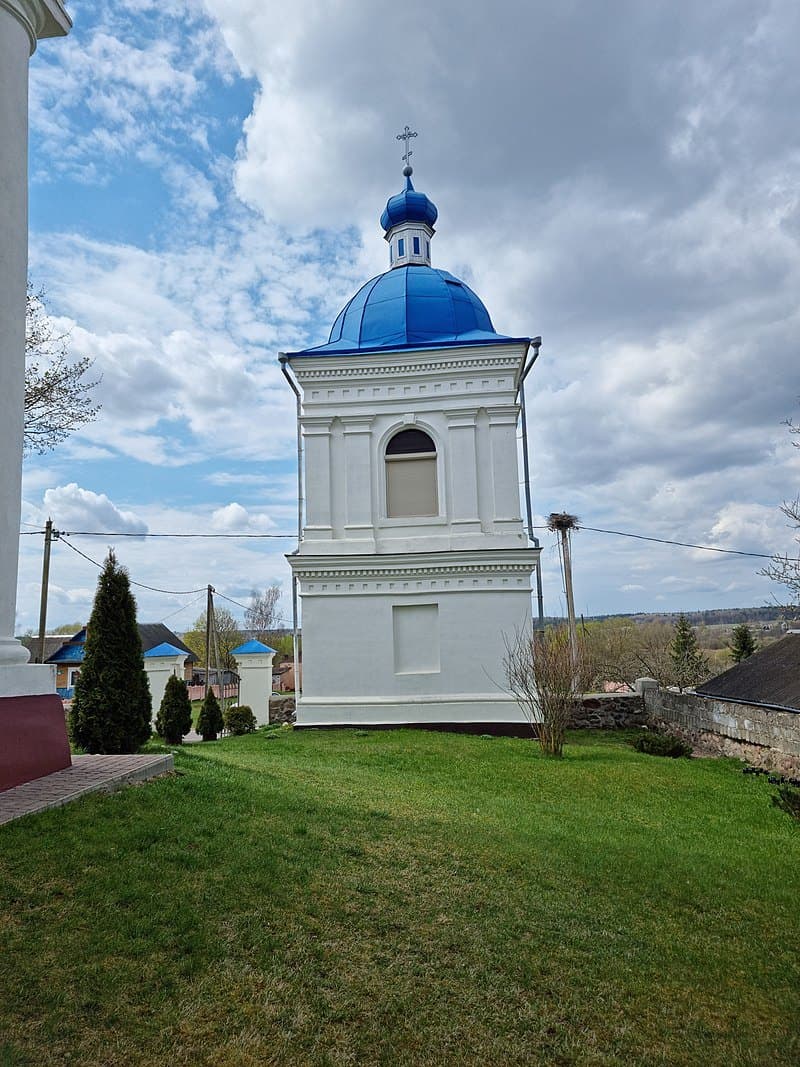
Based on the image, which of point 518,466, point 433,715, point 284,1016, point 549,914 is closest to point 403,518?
point 518,466

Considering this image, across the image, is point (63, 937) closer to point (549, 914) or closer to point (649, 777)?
point (549, 914)

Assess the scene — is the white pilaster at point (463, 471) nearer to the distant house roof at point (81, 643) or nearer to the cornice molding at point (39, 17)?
the cornice molding at point (39, 17)

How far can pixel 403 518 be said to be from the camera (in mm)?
17203

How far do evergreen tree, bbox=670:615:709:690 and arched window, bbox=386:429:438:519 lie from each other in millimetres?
10221

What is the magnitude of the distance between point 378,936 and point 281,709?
15.8 m

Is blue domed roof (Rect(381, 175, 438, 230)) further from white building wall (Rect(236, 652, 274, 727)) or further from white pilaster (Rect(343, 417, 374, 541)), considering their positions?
white building wall (Rect(236, 652, 274, 727))

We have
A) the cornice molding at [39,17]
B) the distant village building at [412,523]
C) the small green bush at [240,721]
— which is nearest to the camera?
the cornice molding at [39,17]

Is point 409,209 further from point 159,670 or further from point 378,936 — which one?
point 378,936

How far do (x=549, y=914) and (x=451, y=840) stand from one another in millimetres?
1493

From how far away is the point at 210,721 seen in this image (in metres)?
18.0

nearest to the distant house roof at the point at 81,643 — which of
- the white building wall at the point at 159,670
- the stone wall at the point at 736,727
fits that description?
the white building wall at the point at 159,670

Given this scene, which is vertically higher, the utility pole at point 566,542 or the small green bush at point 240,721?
the utility pole at point 566,542

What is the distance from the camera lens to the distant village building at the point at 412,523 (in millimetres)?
16156

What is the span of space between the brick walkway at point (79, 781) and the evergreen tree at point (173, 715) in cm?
784
